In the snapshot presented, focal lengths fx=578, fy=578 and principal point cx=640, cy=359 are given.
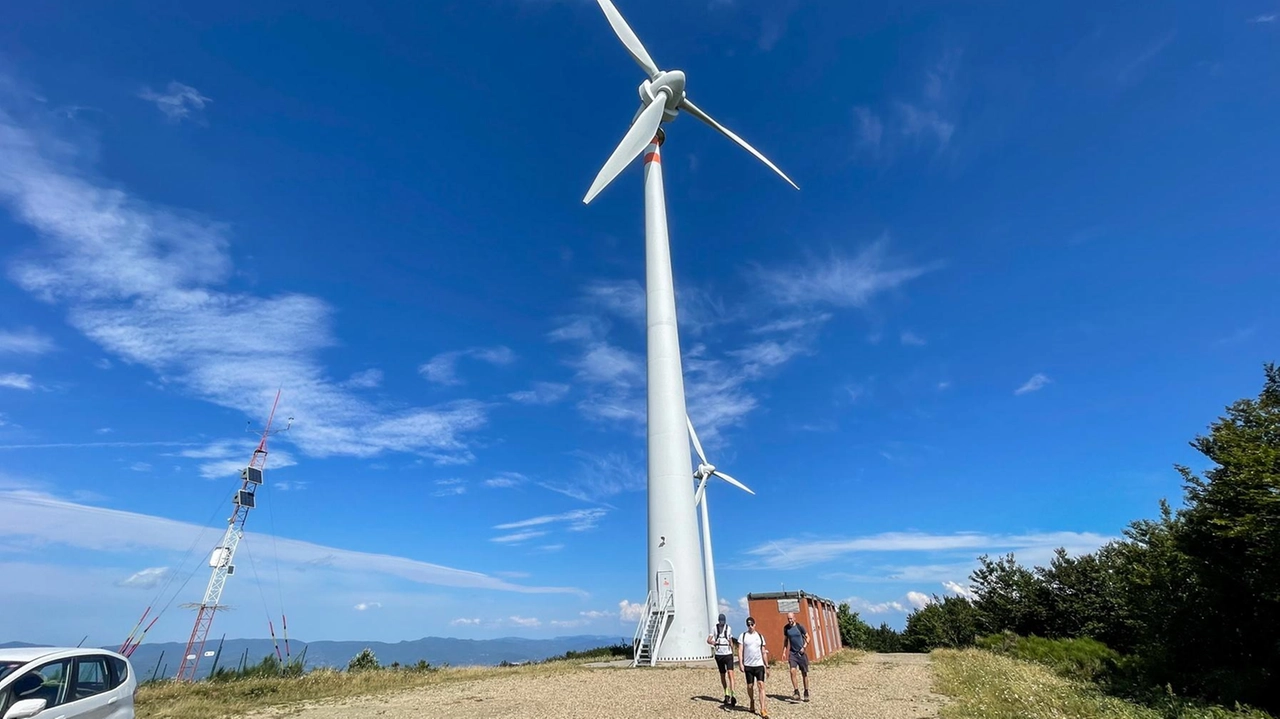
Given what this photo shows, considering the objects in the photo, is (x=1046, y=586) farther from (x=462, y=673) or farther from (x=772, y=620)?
(x=462, y=673)

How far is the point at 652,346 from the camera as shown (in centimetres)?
2744

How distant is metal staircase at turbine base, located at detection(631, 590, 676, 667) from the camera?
932 inches

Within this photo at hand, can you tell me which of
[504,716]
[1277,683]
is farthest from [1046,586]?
[504,716]

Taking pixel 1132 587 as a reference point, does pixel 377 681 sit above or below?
below

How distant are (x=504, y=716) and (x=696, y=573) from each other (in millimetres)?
12060

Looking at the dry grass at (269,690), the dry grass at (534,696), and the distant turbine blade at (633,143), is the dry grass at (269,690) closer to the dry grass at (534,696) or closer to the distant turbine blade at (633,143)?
the dry grass at (534,696)

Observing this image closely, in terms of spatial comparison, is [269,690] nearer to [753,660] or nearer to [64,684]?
[64,684]

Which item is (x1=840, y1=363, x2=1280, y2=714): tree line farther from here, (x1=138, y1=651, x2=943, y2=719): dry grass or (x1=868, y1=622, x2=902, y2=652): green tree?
(x1=868, y1=622, x2=902, y2=652): green tree

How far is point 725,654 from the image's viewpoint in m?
15.2

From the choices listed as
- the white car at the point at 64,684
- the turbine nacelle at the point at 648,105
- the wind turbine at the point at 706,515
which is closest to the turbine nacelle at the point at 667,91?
the turbine nacelle at the point at 648,105

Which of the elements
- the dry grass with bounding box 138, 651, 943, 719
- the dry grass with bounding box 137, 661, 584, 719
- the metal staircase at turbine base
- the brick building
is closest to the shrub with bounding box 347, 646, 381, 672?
the dry grass with bounding box 137, 661, 584, 719

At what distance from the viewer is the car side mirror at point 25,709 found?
24.3 feet

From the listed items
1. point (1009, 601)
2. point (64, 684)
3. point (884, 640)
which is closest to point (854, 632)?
Answer: point (884, 640)

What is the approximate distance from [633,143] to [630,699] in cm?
2401
